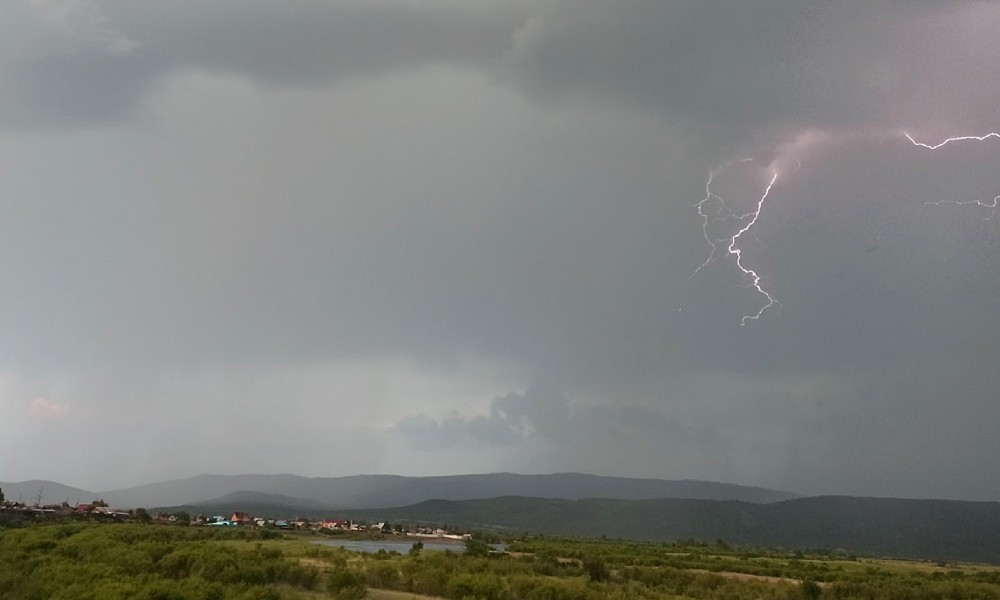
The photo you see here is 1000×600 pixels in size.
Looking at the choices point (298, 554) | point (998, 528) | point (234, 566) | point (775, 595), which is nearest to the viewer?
point (234, 566)

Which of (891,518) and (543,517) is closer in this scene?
(891,518)

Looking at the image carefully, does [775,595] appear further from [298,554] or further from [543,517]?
[543,517]

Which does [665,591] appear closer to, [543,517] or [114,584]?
Result: [114,584]

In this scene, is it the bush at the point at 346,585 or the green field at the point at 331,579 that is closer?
the green field at the point at 331,579

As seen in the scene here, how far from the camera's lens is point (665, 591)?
35.2 meters

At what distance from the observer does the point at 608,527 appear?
6683 inches

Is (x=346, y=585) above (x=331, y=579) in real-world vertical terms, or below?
below

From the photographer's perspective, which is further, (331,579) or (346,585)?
(331,579)

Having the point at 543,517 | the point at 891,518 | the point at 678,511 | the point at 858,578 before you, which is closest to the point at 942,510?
the point at 891,518

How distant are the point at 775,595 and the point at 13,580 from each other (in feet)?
108

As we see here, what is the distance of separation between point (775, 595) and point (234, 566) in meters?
24.9

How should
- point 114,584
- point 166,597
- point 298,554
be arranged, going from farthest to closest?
point 298,554 < point 114,584 < point 166,597

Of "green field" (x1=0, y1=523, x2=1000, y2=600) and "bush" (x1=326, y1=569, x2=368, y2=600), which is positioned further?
"bush" (x1=326, y1=569, x2=368, y2=600)

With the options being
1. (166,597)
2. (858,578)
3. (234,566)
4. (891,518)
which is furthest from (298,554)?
(891,518)
